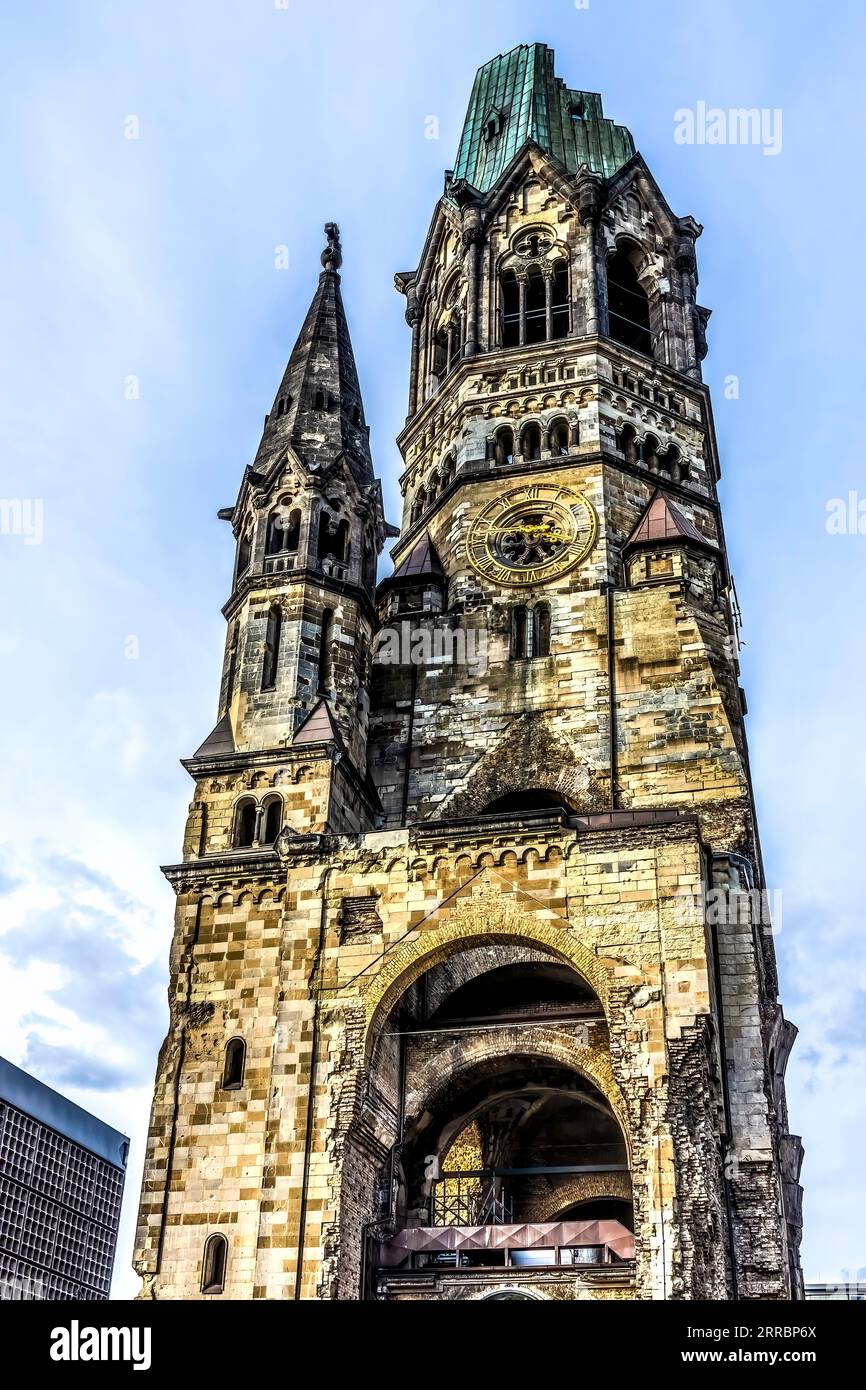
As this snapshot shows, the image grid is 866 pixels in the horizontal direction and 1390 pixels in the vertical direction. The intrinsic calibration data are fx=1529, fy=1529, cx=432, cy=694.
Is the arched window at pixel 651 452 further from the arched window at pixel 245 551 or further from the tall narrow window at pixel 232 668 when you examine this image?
the tall narrow window at pixel 232 668

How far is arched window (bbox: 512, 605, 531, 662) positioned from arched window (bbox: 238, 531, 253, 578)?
6389mm

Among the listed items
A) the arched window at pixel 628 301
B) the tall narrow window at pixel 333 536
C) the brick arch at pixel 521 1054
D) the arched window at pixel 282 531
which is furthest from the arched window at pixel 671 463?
the brick arch at pixel 521 1054

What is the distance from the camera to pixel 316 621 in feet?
112

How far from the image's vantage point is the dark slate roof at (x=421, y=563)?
124 ft

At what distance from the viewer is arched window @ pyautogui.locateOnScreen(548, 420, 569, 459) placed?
127ft

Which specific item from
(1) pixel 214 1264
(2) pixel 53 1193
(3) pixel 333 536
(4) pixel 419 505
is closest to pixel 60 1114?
(2) pixel 53 1193

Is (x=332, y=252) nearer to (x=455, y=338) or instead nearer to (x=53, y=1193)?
(x=455, y=338)

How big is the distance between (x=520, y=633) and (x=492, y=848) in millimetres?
8156

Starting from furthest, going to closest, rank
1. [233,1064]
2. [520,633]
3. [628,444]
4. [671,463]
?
[671,463] → [628,444] → [520,633] → [233,1064]

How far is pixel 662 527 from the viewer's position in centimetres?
3609

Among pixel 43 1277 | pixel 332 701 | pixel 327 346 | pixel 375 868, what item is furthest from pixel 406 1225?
pixel 43 1277

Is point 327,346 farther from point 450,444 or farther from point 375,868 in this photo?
point 375,868

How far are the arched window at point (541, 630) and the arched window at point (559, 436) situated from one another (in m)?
4.88
